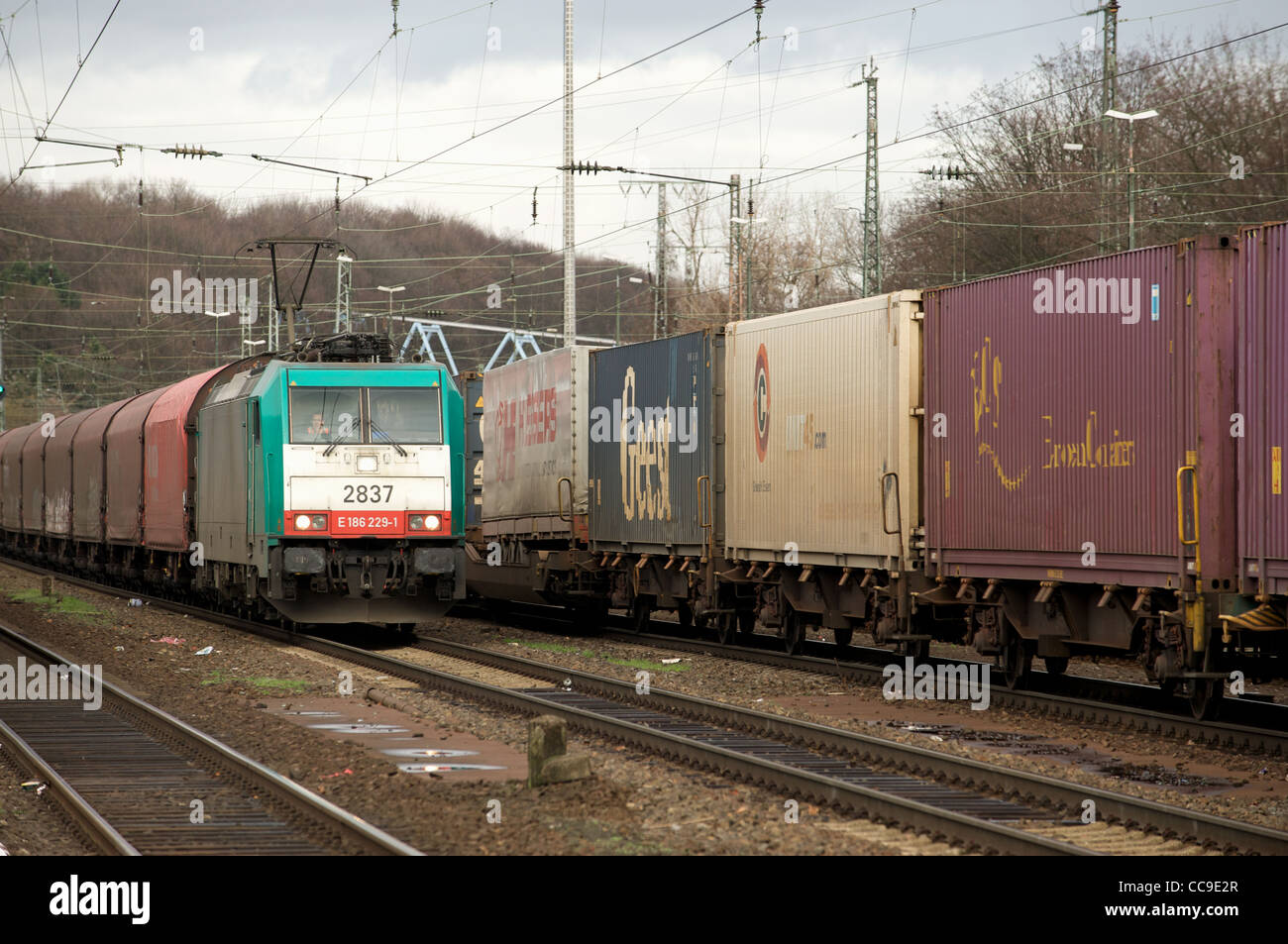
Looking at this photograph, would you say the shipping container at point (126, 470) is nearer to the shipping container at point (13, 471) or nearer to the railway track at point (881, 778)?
the shipping container at point (13, 471)

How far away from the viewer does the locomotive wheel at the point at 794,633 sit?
59.3 ft

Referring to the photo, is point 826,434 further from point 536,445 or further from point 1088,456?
point 536,445

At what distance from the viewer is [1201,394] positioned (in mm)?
11719

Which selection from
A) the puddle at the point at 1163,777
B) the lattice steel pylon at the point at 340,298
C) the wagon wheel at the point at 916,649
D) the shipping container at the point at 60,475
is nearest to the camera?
the puddle at the point at 1163,777

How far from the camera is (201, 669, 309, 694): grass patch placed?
1579cm

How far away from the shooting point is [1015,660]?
14.8m

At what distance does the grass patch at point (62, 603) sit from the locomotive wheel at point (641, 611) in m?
9.02

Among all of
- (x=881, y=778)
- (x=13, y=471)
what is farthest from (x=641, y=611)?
(x=13, y=471)

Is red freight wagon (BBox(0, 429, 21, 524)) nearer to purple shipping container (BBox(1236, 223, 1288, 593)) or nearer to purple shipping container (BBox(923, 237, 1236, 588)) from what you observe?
purple shipping container (BBox(923, 237, 1236, 588))

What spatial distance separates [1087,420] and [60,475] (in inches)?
1160

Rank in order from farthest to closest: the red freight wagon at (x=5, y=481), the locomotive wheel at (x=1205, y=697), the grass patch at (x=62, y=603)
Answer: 1. the red freight wagon at (x=5, y=481)
2. the grass patch at (x=62, y=603)
3. the locomotive wheel at (x=1205, y=697)

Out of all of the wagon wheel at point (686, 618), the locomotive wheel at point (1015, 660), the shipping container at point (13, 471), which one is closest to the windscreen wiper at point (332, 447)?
the wagon wheel at point (686, 618)

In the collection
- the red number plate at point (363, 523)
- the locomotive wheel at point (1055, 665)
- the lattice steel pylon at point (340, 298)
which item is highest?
the lattice steel pylon at point (340, 298)
